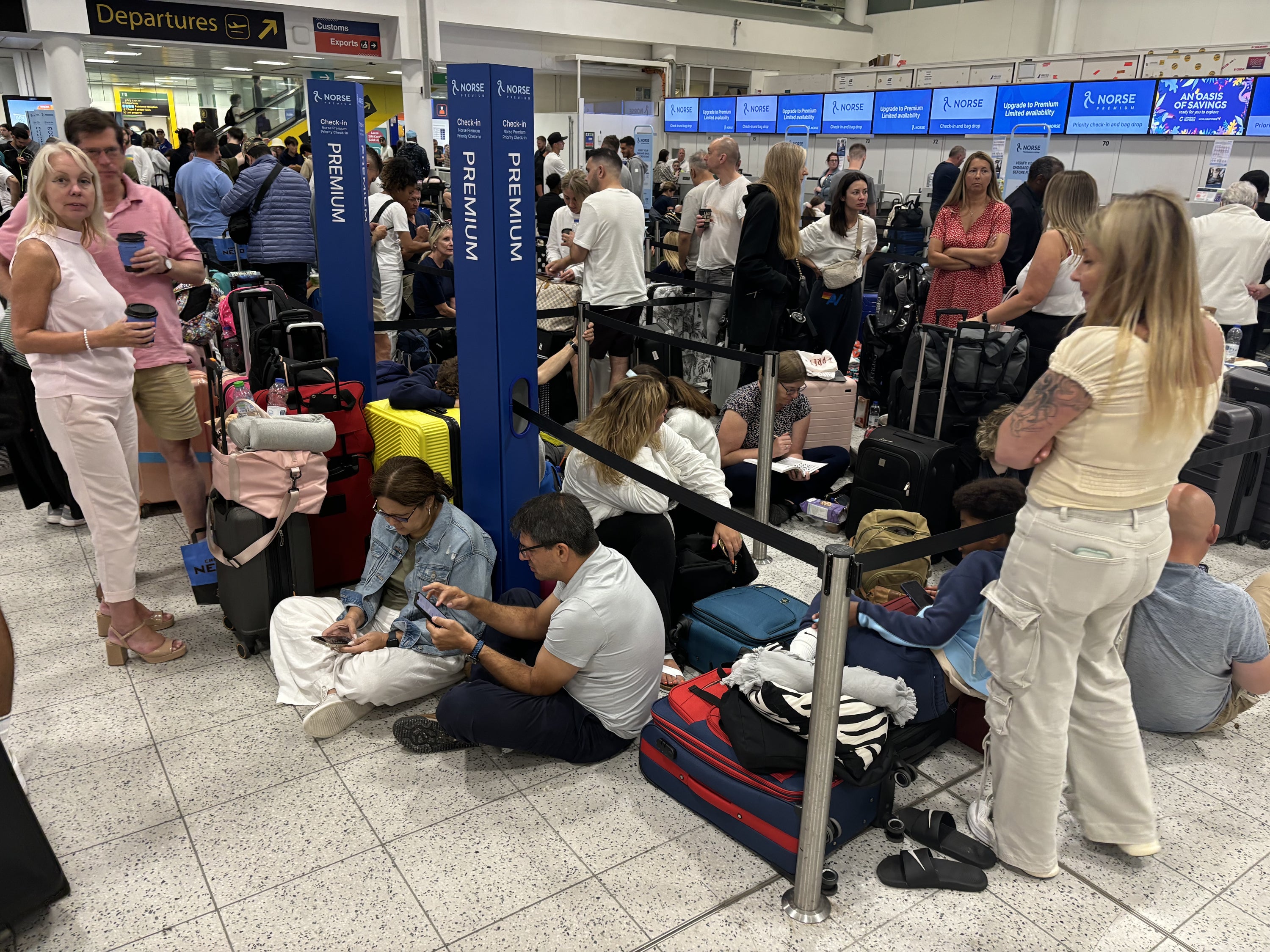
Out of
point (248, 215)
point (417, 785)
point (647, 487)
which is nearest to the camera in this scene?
point (417, 785)

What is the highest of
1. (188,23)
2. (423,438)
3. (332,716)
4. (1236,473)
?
(188,23)

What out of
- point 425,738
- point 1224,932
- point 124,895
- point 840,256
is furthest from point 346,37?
point 1224,932

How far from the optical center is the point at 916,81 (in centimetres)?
1396

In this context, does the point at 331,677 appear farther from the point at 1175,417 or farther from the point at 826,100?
the point at 826,100

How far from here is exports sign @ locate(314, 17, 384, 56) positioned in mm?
15711

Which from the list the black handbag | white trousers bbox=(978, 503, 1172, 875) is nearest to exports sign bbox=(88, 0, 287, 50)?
the black handbag

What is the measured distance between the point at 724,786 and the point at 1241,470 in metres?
3.51

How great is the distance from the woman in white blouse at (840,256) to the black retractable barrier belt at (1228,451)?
3.00 meters

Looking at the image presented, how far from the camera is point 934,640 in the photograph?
2709mm

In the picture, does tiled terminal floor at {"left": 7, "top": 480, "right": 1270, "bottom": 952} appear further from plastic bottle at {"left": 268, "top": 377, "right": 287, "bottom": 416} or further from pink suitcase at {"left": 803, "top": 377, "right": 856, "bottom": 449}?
pink suitcase at {"left": 803, "top": 377, "right": 856, "bottom": 449}

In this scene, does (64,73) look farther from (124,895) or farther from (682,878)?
(682,878)

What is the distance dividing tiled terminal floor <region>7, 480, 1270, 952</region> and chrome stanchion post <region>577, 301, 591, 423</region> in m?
2.32

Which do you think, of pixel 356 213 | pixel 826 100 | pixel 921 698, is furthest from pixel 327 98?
pixel 826 100

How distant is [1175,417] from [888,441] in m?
2.38
